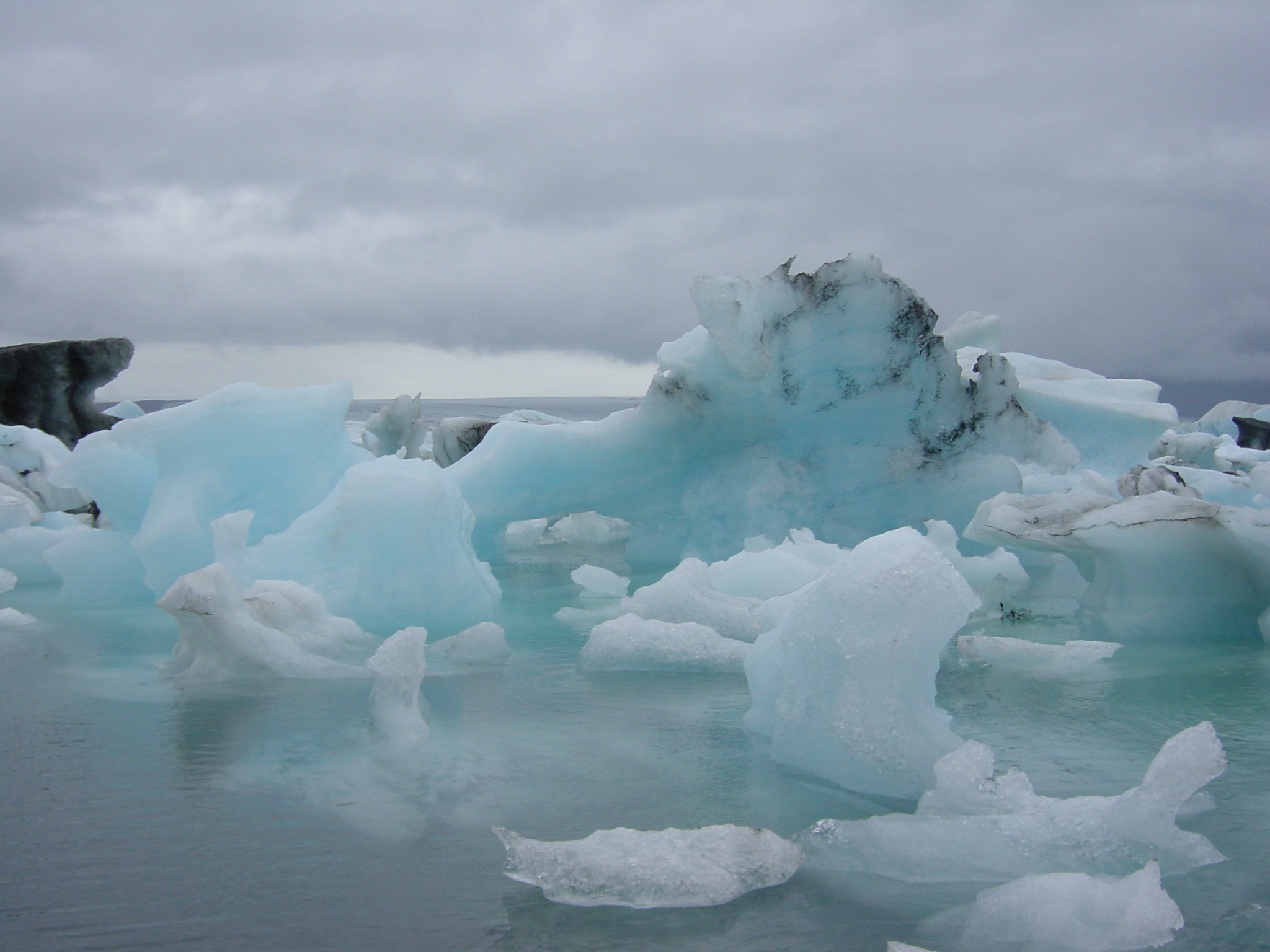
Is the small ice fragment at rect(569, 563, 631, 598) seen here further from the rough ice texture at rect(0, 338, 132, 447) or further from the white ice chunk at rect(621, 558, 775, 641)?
the rough ice texture at rect(0, 338, 132, 447)

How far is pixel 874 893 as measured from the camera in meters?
1.69

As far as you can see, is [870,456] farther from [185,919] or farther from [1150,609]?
[185,919]

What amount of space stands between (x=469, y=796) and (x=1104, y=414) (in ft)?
21.3

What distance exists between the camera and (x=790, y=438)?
6.14 metres

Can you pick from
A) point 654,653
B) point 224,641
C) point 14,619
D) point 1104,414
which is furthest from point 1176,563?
point 14,619

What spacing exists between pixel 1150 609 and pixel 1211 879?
2619mm

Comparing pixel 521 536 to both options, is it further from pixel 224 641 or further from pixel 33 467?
pixel 224 641

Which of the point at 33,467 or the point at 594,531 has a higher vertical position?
the point at 33,467

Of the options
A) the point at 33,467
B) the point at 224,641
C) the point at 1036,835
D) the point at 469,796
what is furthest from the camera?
the point at 33,467

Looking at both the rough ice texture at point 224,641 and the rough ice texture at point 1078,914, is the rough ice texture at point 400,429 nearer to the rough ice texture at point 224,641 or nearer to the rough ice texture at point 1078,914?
the rough ice texture at point 224,641

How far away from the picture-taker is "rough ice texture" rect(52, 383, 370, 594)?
4707 millimetres

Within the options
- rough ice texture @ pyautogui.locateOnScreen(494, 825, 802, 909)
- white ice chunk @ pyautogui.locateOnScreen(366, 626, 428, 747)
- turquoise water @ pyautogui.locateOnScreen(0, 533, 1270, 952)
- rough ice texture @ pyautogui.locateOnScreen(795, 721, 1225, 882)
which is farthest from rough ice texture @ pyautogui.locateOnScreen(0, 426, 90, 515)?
rough ice texture @ pyautogui.locateOnScreen(795, 721, 1225, 882)

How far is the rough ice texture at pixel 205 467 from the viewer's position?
471cm

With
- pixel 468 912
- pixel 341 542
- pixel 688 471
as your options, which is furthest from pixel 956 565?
pixel 468 912
